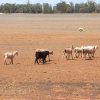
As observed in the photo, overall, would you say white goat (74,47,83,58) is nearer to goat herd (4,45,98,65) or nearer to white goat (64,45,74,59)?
goat herd (4,45,98,65)

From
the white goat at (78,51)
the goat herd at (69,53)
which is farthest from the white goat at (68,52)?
the white goat at (78,51)

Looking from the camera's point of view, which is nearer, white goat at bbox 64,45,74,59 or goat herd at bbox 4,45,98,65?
goat herd at bbox 4,45,98,65

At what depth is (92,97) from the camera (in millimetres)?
16219

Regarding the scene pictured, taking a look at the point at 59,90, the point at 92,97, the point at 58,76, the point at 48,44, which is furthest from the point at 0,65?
the point at 48,44

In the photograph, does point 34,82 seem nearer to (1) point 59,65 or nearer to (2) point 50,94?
(2) point 50,94

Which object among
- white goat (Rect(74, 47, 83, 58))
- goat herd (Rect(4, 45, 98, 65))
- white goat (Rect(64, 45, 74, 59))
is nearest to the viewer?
goat herd (Rect(4, 45, 98, 65))

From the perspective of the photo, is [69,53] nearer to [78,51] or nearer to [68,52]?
[68,52]

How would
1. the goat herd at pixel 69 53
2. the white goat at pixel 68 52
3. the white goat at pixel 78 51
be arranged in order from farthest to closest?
the white goat at pixel 78 51 < the white goat at pixel 68 52 < the goat herd at pixel 69 53

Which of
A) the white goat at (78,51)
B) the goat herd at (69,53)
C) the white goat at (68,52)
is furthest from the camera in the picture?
the white goat at (78,51)

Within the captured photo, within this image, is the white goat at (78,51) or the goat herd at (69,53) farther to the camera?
the white goat at (78,51)

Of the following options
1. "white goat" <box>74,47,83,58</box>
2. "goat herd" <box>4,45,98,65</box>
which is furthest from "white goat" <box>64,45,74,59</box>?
"white goat" <box>74,47,83,58</box>

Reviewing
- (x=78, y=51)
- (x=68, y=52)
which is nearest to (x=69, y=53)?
(x=68, y=52)

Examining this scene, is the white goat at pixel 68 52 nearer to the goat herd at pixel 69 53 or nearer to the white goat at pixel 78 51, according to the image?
the goat herd at pixel 69 53

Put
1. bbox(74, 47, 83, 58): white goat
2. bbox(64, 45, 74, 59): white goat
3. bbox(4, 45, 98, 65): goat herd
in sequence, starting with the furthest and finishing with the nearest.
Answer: bbox(74, 47, 83, 58): white goat
bbox(64, 45, 74, 59): white goat
bbox(4, 45, 98, 65): goat herd
